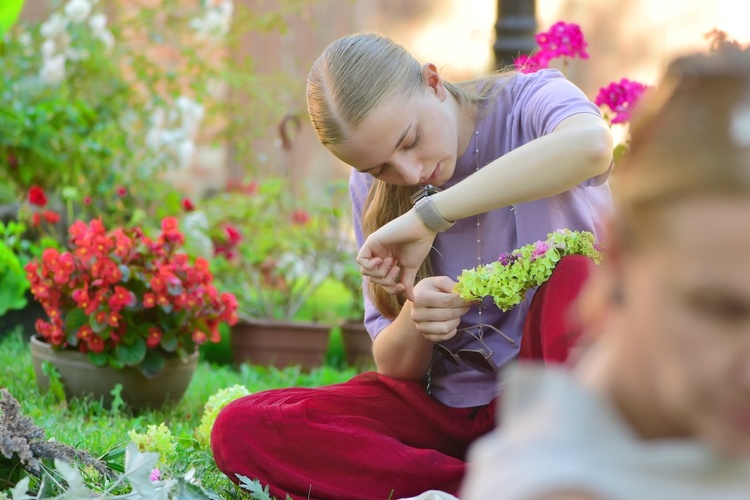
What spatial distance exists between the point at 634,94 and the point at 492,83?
59cm

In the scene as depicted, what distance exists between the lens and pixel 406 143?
6.90 feet

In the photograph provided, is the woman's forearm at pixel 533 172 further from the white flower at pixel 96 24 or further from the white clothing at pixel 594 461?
the white flower at pixel 96 24

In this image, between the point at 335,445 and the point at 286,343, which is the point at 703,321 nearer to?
the point at 335,445

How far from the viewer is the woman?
0.87 metres

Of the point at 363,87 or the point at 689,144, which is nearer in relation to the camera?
the point at 689,144

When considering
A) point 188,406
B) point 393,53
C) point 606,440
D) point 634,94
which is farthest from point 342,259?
point 606,440

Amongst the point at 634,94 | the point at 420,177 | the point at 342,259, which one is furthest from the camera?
the point at 342,259

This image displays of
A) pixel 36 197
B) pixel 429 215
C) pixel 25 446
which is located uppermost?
pixel 429 215

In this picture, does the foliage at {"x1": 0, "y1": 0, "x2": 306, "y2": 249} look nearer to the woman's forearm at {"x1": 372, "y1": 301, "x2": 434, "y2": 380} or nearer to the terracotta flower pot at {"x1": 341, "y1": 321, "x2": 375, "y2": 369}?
the terracotta flower pot at {"x1": 341, "y1": 321, "x2": 375, "y2": 369}

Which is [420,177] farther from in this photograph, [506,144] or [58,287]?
[58,287]

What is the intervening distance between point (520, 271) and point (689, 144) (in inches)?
42.4

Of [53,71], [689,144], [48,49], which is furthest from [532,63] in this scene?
[48,49]

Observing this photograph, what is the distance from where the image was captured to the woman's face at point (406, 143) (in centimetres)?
209

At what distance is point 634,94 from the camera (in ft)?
9.21
